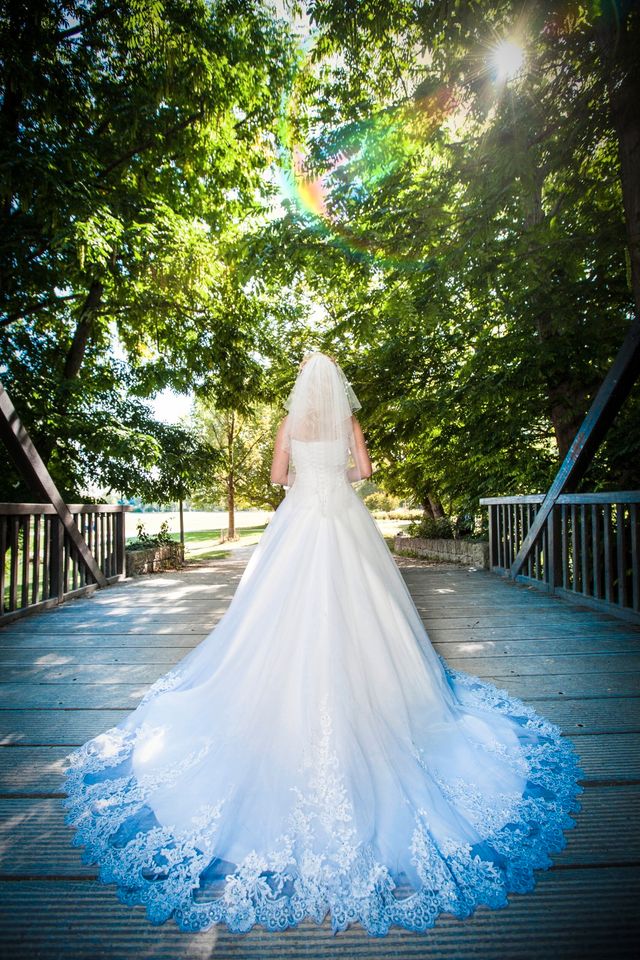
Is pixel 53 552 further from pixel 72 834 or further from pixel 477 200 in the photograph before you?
pixel 477 200

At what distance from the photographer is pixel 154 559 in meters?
8.70

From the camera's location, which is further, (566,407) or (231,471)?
(231,471)

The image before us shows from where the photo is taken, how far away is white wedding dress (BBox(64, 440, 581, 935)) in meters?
1.28

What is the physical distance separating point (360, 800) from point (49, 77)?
8.15 m

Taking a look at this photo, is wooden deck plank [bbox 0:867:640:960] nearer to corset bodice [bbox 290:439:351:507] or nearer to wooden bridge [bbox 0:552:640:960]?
wooden bridge [bbox 0:552:640:960]

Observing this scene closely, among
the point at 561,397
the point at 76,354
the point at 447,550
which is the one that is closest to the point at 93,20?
the point at 76,354

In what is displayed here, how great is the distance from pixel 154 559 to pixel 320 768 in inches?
308

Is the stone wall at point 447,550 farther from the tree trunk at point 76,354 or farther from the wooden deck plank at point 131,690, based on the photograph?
the tree trunk at point 76,354

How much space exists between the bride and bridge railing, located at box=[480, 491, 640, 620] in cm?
212

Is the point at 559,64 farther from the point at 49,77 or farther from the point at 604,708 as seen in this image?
the point at 49,77

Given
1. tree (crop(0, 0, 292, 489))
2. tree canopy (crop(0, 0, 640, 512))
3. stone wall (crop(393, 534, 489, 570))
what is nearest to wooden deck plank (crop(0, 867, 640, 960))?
tree canopy (crop(0, 0, 640, 512))

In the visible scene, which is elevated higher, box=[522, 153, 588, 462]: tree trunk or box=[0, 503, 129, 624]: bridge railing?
box=[522, 153, 588, 462]: tree trunk

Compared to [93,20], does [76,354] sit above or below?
below

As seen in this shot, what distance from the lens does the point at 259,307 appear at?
9.30 metres
